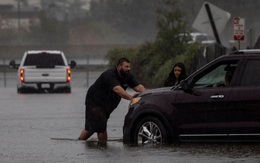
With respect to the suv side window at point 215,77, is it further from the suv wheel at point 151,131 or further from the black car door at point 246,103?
the suv wheel at point 151,131

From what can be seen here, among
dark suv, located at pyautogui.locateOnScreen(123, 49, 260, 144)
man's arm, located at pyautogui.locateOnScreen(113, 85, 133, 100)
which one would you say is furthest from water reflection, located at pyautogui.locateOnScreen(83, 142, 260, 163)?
man's arm, located at pyautogui.locateOnScreen(113, 85, 133, 100)

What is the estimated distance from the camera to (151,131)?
15.9 metres

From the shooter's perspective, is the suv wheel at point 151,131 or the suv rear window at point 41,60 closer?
the suv wheel at point 151,131

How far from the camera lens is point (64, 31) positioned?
11831 cm

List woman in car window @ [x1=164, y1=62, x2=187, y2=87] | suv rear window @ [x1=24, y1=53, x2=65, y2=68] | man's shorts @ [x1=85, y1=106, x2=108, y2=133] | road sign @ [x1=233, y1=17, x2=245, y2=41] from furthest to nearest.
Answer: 1. suv rear window @ [x1=24, y1=53, x2=65, y2=68]
2. road sign @ [x1=233, y1=17, x2=245, y2=41]
3. woman in car window @ [x1=164, y1=62, x2=187, y2=87]
4. man's shorts @ [x1=85, y1=106, x2=108, y2=133]

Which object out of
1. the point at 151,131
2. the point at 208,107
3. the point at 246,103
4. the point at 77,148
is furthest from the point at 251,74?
the point at 77,148

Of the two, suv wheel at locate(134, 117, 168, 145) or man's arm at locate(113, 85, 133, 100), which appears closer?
suv wheel at locate(134, 117, 168, 145)

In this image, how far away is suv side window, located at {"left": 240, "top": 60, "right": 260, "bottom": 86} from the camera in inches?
596

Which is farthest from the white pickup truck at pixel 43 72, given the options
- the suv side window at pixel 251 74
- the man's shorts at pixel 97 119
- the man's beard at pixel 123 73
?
the suv side window at pixel 251 74

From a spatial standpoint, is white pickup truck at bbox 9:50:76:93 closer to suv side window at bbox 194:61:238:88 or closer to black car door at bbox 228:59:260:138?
suv side window at bbox 194:61:238:88

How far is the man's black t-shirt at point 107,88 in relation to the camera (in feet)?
55.7

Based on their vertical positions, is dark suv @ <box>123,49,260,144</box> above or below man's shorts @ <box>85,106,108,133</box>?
above

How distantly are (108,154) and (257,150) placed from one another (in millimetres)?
2017

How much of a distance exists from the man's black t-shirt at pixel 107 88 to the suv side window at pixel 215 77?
66.1 inches
